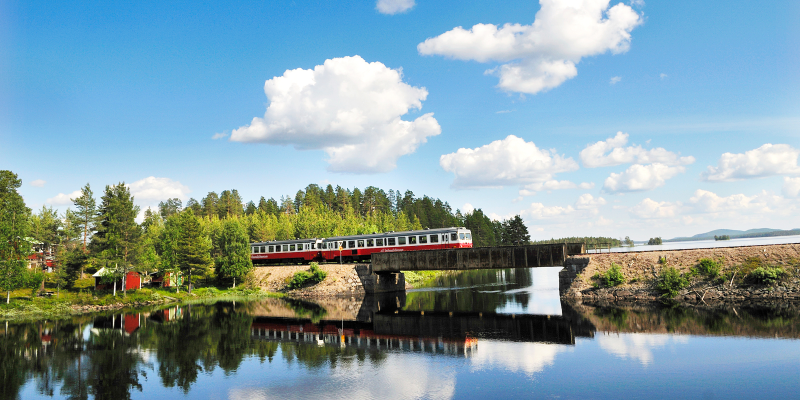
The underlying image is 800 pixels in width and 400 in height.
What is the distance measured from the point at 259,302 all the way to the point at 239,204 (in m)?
142

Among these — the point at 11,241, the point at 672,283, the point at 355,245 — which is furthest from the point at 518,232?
the point at 11,241

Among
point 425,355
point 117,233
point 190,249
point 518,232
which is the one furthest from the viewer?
point 518,232

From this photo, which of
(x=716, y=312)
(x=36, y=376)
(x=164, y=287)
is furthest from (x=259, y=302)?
(x=716, y=312)

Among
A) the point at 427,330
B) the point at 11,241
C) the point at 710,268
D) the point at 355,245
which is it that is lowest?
the point at 427,330

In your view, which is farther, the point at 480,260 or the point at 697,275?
the point at 480,260

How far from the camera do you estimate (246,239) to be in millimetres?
70625

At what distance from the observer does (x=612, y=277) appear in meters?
45.4

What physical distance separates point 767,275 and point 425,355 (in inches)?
1269

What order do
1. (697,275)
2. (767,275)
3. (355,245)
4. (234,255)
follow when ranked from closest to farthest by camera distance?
(767,275), (697,275), (355,245), (234,255)

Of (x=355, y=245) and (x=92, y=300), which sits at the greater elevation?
(x=355, y=245)

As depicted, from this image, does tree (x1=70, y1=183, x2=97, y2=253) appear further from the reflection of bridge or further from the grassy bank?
the reflection of bridge

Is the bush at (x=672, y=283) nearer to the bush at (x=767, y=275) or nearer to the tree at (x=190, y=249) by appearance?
the bush at (x=767, y=275)

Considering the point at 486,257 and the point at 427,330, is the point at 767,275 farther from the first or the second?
the point at 427,330

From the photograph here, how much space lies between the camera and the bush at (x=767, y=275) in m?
39.4
